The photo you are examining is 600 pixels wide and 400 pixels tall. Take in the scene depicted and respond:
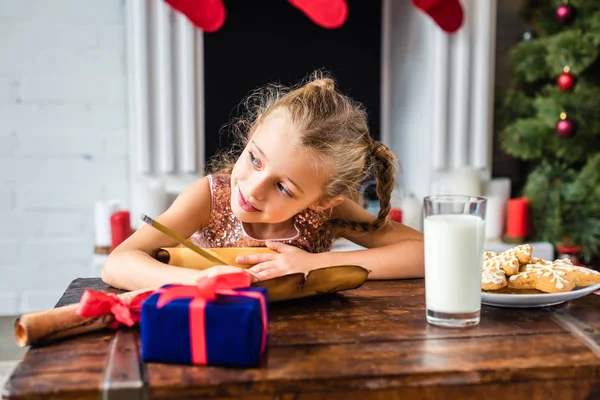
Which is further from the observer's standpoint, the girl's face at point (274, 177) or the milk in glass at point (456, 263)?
the girl's face at point (274, 177)

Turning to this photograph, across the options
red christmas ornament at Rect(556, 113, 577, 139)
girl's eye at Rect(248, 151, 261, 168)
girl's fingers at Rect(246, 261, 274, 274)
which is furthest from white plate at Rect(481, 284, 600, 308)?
red christmas ornament at Rect(556, 113, 577, 139)

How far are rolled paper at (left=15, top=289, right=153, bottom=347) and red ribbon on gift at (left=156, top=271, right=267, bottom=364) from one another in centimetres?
13

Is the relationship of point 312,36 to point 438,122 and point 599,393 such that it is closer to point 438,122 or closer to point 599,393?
point 438,122

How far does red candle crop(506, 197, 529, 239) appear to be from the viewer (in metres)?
2.50

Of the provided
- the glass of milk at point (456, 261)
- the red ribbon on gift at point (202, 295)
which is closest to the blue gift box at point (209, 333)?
A: the red ribbon on gift at point (202, 295)

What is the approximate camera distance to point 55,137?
2615mm

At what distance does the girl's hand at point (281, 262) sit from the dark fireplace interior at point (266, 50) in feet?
5.33

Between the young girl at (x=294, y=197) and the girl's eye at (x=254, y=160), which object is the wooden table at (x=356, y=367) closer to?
the young girl at (x=294, y=197)

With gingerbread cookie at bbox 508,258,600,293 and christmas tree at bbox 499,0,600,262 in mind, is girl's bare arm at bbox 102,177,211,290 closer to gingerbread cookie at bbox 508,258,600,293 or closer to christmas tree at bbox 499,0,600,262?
gingerbread cookie at bbox 508,258,600,293

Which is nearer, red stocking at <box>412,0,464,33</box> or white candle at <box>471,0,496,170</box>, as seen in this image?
red stocking at <box>412,0,464,33</box>

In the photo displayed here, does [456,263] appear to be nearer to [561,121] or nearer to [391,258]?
[391,258]

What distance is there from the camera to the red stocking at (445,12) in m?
A: 2.42

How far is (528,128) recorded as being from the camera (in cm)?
245

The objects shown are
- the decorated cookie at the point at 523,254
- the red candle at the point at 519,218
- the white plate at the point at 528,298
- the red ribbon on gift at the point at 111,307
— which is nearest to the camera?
the red ribbon on gift at the point at 111,307
